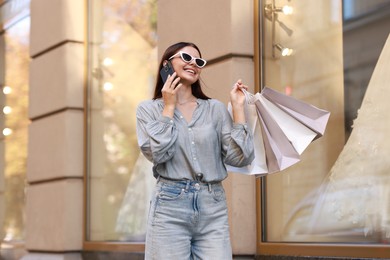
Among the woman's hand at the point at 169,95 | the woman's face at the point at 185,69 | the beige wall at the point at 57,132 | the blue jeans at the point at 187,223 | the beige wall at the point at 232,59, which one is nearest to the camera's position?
the blue jeans at the point at 187,223

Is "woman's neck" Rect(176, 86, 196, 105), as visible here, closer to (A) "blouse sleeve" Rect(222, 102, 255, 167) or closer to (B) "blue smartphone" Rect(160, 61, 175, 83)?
(B) "blue smartphone" Rect(160, 61, 175, 83)

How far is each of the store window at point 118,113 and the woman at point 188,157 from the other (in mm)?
4169

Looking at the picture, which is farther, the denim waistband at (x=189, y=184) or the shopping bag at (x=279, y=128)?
the shopping bag at (x=279, y=128)

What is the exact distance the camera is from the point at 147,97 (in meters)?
8.58

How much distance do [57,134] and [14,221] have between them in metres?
2.22

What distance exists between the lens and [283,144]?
14.6 feet

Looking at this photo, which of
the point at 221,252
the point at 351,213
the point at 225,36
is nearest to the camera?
the point at 221,252

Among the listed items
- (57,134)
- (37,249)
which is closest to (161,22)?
(57,134)

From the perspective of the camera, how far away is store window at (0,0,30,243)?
11016 mm

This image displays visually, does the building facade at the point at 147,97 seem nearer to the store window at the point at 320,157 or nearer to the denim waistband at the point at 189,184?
the store window at the point at 320,157

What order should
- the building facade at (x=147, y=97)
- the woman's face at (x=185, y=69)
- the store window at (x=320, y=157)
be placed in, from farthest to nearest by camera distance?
the building facade at (x=147, y=97), the store window at (x=320, y=157), the woman's face at (x=185, y=69)

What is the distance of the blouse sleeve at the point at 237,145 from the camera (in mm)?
4129

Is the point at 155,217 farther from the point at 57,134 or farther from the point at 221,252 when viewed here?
the point at 57,134

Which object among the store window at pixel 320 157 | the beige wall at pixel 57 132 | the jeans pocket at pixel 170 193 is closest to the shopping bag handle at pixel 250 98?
the jeans pocket at pixel 170 193
